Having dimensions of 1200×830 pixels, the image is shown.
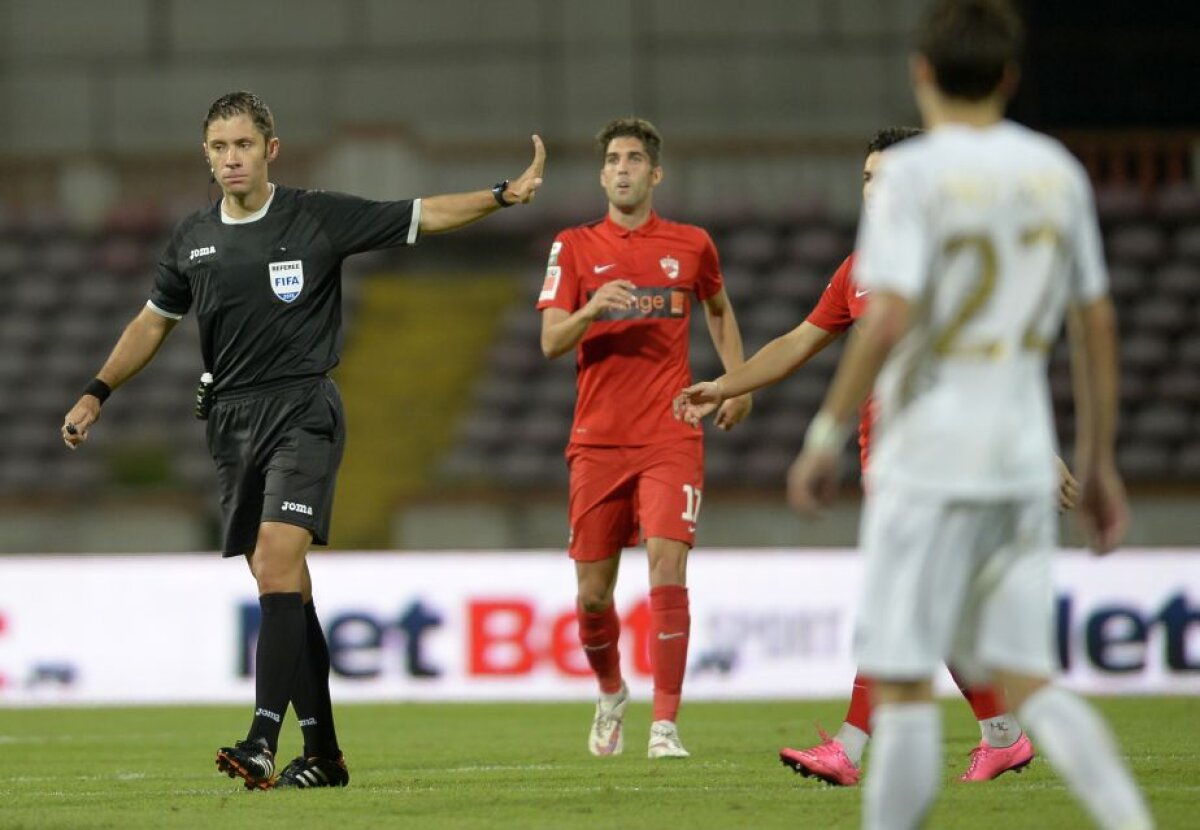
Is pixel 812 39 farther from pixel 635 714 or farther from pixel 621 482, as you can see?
pixel 621 482

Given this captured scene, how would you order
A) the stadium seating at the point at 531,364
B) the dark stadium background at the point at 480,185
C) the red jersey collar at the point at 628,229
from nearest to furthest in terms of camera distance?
the red jersey collar at the point at 628,229 → the dark stadium background at the point at 480,185 → the stadium seating at the point at 531,364

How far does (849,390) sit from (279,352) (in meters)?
3.20

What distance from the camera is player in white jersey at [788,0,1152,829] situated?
3916 millimetres

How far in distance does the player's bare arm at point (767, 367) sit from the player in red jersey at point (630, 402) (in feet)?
4.19

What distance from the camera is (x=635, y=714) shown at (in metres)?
10.8

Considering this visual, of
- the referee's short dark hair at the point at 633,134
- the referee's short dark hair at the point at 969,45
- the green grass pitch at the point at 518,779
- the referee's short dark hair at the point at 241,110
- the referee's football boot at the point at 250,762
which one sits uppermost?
the referee's short dark hair at the point at 633,134

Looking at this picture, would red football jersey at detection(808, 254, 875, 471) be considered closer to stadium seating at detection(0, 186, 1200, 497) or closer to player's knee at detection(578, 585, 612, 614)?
player's knee at detection(578, 585, 612, 614)

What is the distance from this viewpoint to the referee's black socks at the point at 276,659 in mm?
6387

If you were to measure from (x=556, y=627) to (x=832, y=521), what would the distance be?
13.2 ft

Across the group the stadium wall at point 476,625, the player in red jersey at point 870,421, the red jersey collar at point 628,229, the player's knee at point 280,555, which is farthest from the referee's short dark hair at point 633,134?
the stadium wall at point 476,625

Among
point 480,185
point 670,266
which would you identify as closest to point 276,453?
point 670,266

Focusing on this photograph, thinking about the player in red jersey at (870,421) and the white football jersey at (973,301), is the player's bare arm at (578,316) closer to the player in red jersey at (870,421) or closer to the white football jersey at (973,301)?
the player in red jersey at (870,421)

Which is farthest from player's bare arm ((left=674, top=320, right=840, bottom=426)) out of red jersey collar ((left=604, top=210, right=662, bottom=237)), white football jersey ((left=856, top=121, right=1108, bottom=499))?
white football jersey ((left=856, top=121, right=1108, bottom=499))

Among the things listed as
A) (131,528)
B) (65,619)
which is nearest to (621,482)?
(65,619)
